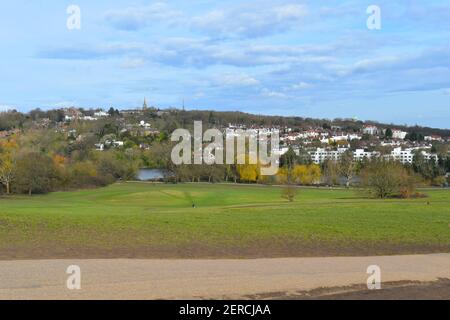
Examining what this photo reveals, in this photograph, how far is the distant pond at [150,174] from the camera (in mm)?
110012

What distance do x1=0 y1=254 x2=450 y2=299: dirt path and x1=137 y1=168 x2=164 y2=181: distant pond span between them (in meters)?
94.1

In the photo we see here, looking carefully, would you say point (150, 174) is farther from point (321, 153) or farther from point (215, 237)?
point (215, 237)

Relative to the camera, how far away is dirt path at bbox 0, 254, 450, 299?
10.4m

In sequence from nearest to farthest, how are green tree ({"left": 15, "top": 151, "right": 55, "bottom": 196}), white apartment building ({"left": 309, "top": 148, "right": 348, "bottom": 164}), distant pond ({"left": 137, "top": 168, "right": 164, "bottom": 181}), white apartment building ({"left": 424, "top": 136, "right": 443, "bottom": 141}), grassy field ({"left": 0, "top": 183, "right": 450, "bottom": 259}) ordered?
grassy field ({"left": 0, "top": 183, "right": 450, "bottom": 259}) → green tree ({"left": 15, "top": 151, "right": 55, "bottom": 196}) → distant pond ({"left": 137, "top": 168, "right": 164, "bottom": 181}) → white apartment building ({"left": 309, "top": 148, "right": 348, "bottom": 164}) → white apartment building ({"left": 424, "top": 136, "right": 443, "bottom": 141})

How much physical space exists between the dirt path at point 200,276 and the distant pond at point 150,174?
9405 cm

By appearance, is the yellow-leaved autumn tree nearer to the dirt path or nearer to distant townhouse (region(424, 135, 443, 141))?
the dirt path

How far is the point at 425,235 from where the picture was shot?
18953 mm

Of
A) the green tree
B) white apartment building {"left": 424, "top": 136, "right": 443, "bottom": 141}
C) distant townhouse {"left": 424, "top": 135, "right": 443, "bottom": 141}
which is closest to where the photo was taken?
the green tree

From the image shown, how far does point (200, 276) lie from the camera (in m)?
12.1

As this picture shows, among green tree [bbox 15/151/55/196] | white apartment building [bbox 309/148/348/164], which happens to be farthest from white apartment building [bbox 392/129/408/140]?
green tree [bbox 15/151/55/196]

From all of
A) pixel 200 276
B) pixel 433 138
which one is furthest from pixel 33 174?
pixel 433 138

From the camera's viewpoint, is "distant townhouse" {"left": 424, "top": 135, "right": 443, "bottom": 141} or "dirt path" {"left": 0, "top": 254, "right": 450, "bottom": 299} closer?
"dirt path" {"left": 0, "top": 254, "right": 450, "bottom": 299}

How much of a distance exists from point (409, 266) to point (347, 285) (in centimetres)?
338
